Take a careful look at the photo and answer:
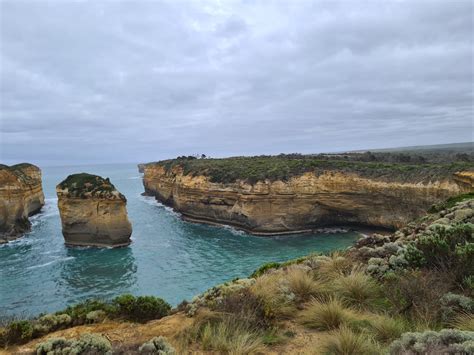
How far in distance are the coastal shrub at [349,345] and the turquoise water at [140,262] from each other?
16.1 meters

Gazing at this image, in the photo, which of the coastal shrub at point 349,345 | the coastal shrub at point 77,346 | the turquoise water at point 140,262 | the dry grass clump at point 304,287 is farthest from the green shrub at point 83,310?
the turquoise water at point 140,262

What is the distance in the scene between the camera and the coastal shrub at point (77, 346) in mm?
4379

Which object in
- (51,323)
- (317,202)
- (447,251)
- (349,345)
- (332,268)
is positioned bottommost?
(317,202)

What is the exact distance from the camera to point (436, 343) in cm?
330

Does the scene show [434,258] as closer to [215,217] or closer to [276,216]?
[276,216]

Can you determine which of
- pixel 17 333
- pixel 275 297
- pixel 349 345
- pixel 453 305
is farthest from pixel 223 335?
pixel 17 333

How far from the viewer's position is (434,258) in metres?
6.51

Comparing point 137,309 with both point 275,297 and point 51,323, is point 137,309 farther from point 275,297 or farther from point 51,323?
point 275,297

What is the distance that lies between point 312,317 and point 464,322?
2042 mm

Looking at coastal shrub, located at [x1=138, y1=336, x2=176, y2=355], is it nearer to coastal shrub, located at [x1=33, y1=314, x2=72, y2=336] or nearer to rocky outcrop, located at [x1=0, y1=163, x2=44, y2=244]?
coastal shrub, located at [x1=33, y1=314, x2=72, y2=336]

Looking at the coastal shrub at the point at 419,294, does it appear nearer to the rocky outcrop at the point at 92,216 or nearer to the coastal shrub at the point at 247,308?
the coastal shrub at the point at 247,308

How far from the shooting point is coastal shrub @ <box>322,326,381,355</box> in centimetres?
386

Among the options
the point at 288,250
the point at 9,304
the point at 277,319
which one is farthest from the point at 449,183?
the point at 9,304

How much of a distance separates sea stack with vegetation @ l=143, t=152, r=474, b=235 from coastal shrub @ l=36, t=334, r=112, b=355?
3207 centimetres
